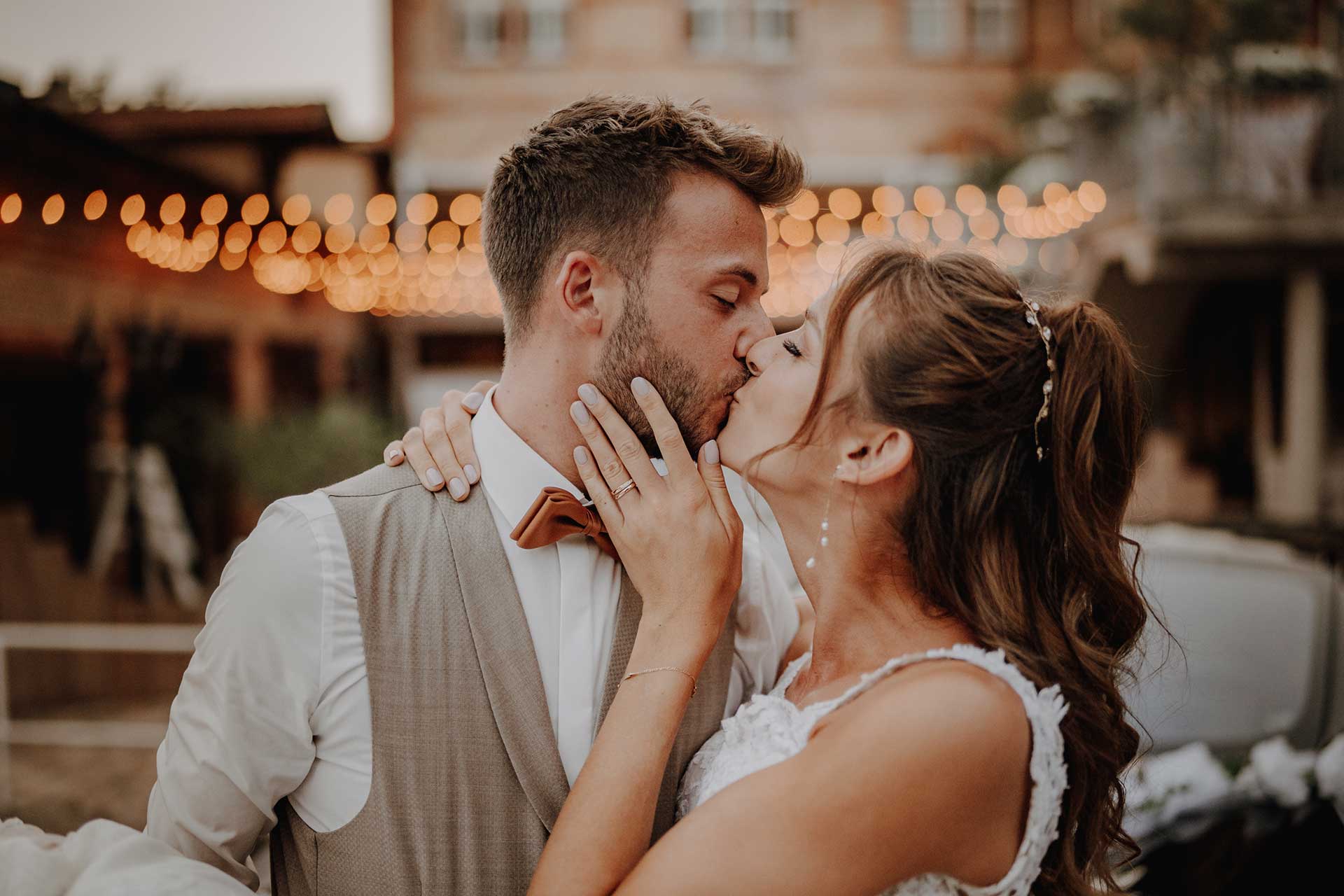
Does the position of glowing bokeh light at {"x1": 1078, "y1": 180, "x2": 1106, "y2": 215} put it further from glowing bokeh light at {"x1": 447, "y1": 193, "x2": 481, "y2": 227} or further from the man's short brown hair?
the man's short brown hair

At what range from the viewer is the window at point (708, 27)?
1516 centimetres

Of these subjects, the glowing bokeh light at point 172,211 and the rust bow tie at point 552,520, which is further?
the glowing bokeh light at point 172,211

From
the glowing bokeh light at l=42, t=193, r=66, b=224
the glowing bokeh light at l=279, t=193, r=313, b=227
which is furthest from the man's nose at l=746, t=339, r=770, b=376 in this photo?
the glowing bokeh light at l=279, t=193, r=313, b=227

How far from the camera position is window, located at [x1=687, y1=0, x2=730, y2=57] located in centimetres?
1516

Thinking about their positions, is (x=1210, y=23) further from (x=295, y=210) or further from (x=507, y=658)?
(x=507, y=658)

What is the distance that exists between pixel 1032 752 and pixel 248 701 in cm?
118

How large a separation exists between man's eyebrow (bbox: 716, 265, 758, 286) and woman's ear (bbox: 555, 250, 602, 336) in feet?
0.76

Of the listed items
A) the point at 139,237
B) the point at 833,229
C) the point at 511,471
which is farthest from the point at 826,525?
the point at 833,229

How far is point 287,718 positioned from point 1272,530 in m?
4.21

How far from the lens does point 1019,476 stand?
1691 mm

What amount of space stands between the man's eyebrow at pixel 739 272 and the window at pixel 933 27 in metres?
14.8

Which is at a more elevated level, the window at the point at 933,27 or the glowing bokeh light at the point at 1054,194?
the window at the point at 933,27

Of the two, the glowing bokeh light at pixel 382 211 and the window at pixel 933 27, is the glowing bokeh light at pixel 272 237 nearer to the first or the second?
the glowing bokeh light at pixel 382 211

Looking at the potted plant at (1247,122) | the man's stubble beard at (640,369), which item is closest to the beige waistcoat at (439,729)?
the man's stubble beard at (640,369)
